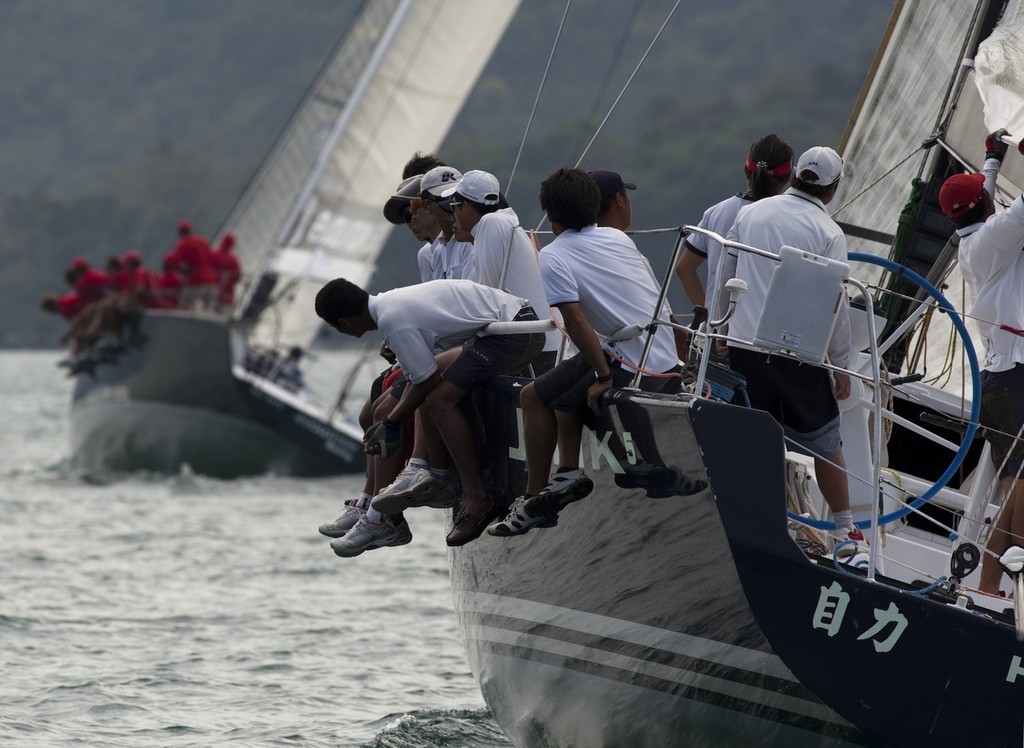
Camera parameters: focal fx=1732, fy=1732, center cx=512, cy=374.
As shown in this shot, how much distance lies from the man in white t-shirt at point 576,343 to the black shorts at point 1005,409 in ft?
2.94

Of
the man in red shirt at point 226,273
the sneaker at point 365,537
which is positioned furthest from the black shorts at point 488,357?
the man in red shirt at point 226,273

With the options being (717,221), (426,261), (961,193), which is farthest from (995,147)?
(426,261)

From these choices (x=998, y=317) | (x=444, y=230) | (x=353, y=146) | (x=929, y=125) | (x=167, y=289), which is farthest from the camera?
(x=353, y=146)

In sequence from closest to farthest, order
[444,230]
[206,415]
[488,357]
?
[488,357] < [444,230] < [206,415]

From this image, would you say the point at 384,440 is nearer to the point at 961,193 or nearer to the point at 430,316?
the point at 430,316

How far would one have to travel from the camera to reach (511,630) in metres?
5.18

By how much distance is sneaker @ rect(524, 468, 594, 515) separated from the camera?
4426 mm

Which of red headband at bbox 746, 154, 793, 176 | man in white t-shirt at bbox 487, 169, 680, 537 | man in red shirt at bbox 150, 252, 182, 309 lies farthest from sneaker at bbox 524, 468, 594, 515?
man in red shirt at bbox 150, 252, 182, 309

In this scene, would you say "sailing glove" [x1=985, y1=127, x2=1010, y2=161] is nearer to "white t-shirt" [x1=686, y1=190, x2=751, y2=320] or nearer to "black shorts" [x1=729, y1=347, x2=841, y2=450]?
"white t-shirt" [x1=686, y1=190, x2=751, y2=320]

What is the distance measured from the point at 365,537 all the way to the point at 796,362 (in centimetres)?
139

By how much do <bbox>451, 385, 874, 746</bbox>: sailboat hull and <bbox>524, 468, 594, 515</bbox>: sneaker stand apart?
6cm

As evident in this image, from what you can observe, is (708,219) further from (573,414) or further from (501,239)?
(573,414)

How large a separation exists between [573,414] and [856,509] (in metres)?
1.21

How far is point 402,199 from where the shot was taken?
558cm
